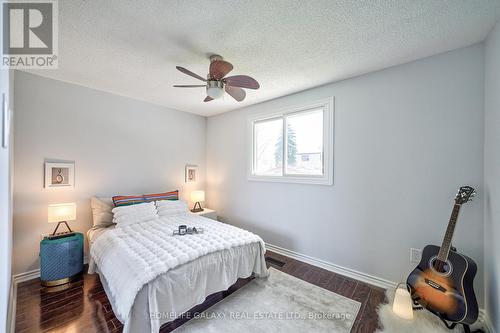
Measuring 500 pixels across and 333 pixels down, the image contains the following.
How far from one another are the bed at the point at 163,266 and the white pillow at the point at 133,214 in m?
0.09

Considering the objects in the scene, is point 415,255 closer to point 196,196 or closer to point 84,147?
point 196,196

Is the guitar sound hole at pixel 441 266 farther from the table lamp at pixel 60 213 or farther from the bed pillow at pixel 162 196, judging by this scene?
the table lamp at pixel 60 213

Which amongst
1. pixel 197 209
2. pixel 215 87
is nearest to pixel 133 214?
pixel 197 209

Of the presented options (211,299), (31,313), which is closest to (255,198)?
(211,299)

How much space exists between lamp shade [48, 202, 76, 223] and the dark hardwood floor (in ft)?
2.56

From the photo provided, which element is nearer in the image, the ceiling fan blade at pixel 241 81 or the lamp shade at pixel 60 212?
the ceiling fan blade at pixel 241 81

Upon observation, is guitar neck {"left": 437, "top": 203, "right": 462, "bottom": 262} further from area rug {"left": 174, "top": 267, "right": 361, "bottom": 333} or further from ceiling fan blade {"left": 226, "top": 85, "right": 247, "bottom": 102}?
ceiling fan blade {"left": 226, "top": 85, "right": 247, "bottom": 102}

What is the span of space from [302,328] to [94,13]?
3.13 m

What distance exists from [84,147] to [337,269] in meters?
4.03

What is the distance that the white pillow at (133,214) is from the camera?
2.75 meters

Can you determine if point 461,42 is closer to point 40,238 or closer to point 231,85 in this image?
point 231,85

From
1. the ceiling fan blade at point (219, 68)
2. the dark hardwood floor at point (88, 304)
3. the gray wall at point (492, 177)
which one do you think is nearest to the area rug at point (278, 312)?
the dark hardwood floor at point (88, 304)

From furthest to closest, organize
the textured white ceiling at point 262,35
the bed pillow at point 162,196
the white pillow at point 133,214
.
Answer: the bed pillow at point 162,196
the white pillow at point 133,214
the textured white ceiling at point 262,35

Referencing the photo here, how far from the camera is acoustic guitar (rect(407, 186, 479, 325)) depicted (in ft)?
5.19
